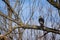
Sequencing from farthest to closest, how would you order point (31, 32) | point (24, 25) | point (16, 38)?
point (31, 32) → point (16, 38) → point (24, 25)

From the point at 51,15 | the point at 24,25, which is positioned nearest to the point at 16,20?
the point at 24,25

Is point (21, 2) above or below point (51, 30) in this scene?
above

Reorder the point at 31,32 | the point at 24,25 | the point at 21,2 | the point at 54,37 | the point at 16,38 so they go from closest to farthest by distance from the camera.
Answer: the point at 24,25 < the point at 21,2 < the point at 16,38 < the point at 31,32 < the point at 54,37

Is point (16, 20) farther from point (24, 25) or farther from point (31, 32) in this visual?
point (31, 32)

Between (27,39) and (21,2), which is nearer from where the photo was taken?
(21,2)

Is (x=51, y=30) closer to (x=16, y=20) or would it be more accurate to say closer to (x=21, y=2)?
(x=16, y=20)

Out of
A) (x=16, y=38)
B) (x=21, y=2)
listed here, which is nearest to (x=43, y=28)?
(x=21, y=2)

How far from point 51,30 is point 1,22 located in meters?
6.94

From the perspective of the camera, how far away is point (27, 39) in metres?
12.6

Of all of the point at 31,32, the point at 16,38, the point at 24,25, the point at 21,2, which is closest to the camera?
the point at 24,25

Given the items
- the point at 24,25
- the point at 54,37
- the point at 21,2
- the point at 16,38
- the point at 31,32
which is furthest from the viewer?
the point at 54,37

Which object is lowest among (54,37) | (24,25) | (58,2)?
(54,37)

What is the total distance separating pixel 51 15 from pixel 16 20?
1005 centimetres

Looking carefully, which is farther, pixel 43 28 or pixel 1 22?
pixel 1 22
